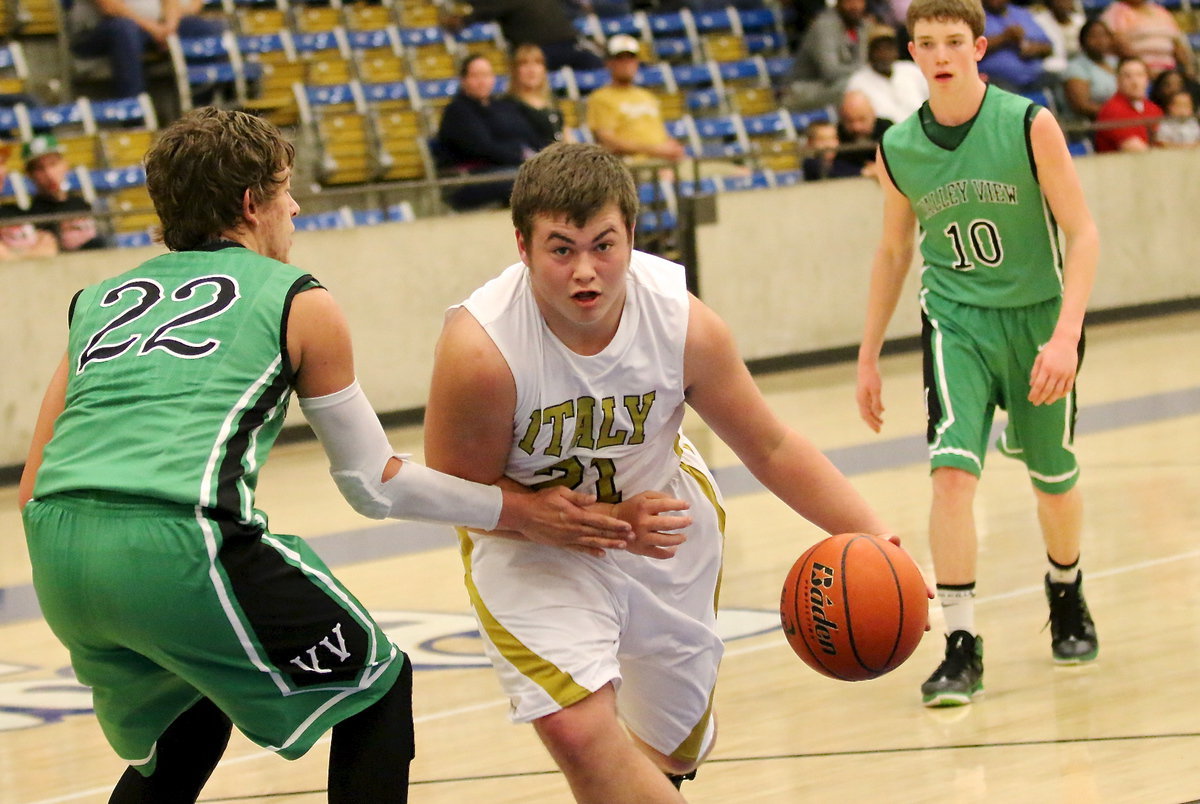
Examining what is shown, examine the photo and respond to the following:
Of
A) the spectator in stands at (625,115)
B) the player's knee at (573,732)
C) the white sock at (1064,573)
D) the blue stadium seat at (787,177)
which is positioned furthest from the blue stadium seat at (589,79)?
the player's knee at (573,732)

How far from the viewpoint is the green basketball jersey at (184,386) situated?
270 cm

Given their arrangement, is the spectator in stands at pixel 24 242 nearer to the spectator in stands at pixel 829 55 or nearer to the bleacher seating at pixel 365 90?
the bleacher seating at pixel 365 90

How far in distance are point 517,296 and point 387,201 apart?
852 cm

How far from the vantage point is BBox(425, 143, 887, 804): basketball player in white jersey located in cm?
309

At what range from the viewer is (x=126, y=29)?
38.3ft

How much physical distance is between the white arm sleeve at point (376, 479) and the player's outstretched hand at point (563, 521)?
0.06m

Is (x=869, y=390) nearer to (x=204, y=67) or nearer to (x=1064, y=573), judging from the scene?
(x=1064, y=573)

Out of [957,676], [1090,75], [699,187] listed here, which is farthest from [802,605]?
[1090,75]

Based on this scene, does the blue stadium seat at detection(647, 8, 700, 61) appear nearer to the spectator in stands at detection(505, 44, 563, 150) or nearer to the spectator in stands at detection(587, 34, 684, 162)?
the spectator in stands at detection(587, 34, 684, 162)

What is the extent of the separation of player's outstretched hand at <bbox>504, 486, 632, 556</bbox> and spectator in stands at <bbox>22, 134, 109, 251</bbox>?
7.51 metres

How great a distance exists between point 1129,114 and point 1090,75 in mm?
803

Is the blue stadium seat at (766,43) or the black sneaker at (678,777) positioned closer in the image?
the black sneaker at (678,777)

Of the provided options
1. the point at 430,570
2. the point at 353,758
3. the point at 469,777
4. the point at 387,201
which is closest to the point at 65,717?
the point at 469,777

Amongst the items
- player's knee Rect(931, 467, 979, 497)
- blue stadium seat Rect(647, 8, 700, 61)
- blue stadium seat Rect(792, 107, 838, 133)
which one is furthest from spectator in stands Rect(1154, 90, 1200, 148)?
player's knee Rect(931, 467, 979, 497)
